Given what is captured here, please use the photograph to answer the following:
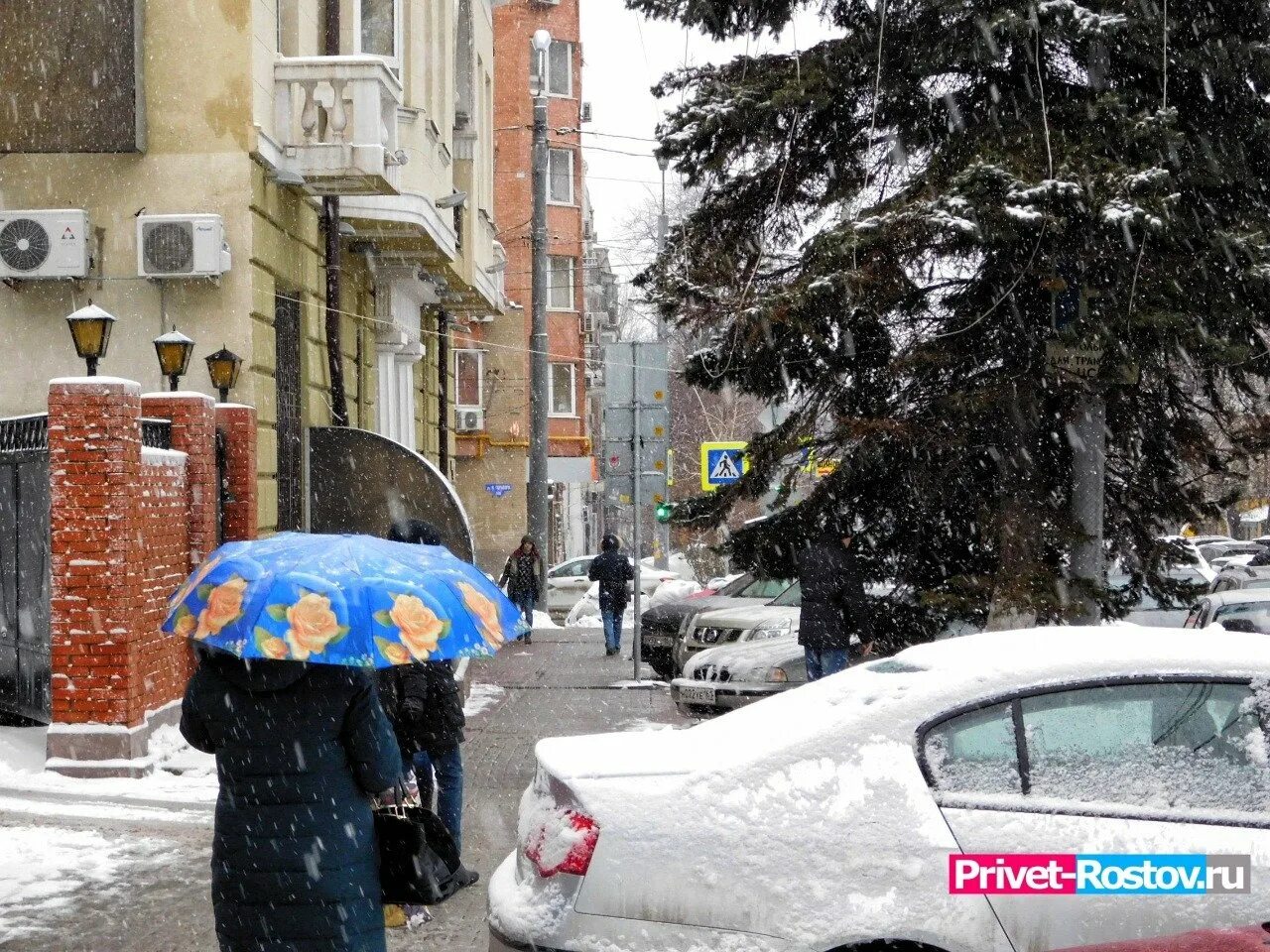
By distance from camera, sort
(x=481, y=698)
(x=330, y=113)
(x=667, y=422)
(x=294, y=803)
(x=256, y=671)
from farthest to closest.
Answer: (x=667, y=422) → (x=481, y=698) → (x=330, y=113) → (x=256, y=671) → (x=294, y=803)

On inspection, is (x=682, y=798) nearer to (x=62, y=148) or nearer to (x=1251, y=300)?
(x=1251, y=300)

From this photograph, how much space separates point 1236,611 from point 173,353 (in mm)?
9548

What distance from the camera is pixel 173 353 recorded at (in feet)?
40.3

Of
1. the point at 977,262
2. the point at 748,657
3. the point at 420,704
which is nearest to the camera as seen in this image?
the point at 420,704

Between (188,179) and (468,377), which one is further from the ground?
(188,179)

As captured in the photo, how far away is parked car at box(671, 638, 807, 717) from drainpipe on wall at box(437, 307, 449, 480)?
1286 centimetres

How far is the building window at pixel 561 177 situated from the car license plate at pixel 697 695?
36.7 metres

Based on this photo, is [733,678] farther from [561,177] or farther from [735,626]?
[561,177]

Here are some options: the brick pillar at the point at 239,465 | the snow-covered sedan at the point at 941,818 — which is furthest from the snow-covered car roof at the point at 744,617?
the snow-covered sedan at the point at 941,818

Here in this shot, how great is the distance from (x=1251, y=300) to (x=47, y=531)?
8.74 metres

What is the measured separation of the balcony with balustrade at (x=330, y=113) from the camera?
14.3 meters

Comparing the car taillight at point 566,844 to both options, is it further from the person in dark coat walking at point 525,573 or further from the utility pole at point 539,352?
the utility pole at point 539,352

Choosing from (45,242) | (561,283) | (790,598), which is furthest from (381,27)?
(561,283)

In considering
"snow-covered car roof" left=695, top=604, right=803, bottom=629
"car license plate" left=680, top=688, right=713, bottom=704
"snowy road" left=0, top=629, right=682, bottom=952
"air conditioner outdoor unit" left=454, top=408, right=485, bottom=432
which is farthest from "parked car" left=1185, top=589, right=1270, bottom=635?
"air conditioner outdoor unit" left=454, top=408, right=485, bottom=432
